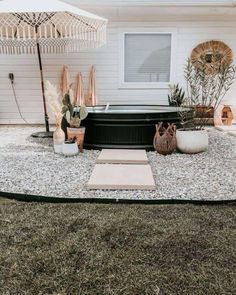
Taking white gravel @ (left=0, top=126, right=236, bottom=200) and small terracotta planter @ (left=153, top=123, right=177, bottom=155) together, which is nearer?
white gravel @ (left=0, top=126, right=236, bottom=200)

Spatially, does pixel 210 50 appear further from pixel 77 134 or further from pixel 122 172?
pixel 122 172

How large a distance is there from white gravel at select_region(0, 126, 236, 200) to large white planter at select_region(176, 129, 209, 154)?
0.11m

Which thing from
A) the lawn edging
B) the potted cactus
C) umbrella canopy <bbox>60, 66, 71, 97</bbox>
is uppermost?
umbrella canopy <bbox>60, 66, 71, 97</bbox>

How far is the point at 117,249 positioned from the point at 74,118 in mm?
2863

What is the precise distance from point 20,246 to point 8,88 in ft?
20.5

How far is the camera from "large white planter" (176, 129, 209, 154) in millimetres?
4477

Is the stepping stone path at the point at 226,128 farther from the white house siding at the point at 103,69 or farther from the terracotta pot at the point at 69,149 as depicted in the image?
the terracotta pot at the point at 69,149

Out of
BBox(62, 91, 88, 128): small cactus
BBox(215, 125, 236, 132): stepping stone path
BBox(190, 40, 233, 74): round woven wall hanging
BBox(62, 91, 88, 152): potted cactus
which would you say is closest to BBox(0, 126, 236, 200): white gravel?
BBox(62, 91, 88, 152): potted cactus

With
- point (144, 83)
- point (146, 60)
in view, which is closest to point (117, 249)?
point (144, 83)

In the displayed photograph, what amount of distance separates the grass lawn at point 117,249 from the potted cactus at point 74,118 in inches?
78.9

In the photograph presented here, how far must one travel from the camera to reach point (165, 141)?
4.45m

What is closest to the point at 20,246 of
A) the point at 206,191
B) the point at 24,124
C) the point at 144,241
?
the point at 144,241

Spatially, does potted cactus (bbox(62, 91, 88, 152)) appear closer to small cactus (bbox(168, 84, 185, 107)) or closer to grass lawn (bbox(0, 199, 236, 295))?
grass lawn (bbox(0, 199, 236, 295))

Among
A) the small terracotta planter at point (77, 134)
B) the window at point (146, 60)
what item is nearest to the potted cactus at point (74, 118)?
the small terracotta planter at point (77, 134)
